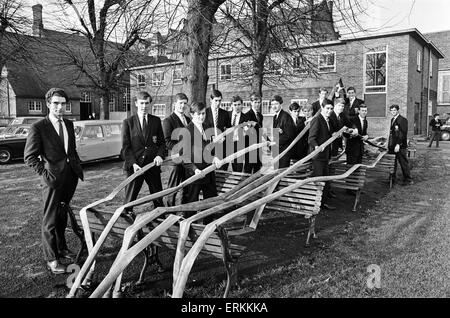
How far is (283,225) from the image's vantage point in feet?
19.7

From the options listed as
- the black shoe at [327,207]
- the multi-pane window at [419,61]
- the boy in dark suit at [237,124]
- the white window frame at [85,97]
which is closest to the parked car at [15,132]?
the boy in dark suit at [237,124]

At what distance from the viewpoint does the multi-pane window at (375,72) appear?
80.8 ft

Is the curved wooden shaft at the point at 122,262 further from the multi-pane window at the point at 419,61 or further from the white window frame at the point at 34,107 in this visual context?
the white window frame at the point at 34,107

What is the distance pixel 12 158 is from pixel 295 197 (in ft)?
40.6

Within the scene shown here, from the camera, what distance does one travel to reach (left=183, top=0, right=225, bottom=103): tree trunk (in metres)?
7.43

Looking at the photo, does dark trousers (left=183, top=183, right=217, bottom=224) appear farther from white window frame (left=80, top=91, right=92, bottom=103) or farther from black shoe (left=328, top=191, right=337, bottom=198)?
white window frame (left=80, top=91, right=92, bottom=103)

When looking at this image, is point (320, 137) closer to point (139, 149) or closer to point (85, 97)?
point (139, 149)

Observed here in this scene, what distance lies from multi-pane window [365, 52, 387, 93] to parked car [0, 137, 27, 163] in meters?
21.1

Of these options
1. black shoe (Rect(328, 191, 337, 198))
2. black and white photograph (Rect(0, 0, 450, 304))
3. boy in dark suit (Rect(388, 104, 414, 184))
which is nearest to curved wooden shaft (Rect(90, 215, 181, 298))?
black and white photograph (Rect(0, 0, 450, 304))

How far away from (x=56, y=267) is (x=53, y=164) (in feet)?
3.83

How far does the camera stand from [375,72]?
24922 millimetres

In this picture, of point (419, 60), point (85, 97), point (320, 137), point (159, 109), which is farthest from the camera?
point (85, 97)

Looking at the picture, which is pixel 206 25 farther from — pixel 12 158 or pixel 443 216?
pixel 12 158

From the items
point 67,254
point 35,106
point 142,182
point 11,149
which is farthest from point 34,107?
point 67,254
